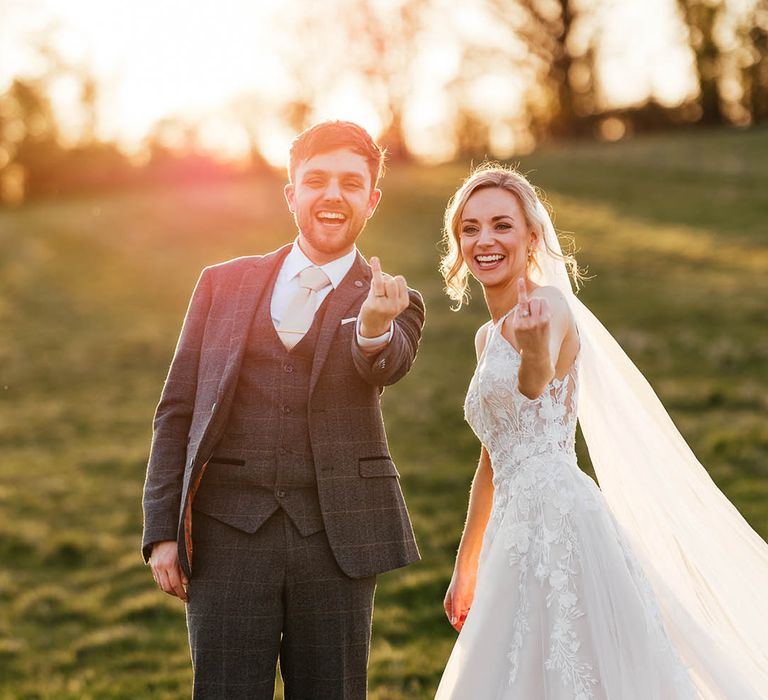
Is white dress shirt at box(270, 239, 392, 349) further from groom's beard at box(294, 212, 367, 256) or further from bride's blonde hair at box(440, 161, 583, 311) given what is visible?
bride's blonde hair at box(440, 161, 583, 311)

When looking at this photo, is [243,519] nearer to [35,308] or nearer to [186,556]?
[186,556]

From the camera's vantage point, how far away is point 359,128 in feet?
12.3

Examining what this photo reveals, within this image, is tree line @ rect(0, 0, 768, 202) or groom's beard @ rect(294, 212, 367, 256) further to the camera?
tree line @ rect(0, 0, 768, 202)

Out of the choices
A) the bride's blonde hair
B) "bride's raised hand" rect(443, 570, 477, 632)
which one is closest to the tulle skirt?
"bride's raised hand" rect(443, 570, 477, 632)

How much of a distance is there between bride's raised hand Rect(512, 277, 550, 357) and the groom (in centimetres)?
45

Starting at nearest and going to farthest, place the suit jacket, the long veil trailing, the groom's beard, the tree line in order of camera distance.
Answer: the suit jacket < the groom's beard < the long veil trailing < the tree line

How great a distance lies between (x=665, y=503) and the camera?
4.25 metres

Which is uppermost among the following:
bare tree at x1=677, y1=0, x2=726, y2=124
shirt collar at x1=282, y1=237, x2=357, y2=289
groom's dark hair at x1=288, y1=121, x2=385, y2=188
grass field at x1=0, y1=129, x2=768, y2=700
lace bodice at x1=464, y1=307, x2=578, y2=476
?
bare tree at x1=677, y1=0, x2=726, y2=124

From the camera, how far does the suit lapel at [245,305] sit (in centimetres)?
361

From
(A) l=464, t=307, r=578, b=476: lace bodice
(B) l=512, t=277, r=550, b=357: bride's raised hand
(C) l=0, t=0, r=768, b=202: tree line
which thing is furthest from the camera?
(C) l=0, t=0, r=768, b=202: tree line

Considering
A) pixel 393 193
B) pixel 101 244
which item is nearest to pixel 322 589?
pixel 101 244

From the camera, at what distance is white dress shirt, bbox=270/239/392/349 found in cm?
378

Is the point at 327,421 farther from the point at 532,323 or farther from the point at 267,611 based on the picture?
the point at 532,323

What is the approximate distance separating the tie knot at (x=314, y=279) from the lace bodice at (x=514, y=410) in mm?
732
